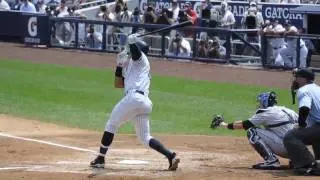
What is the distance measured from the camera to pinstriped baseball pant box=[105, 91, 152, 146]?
930cm

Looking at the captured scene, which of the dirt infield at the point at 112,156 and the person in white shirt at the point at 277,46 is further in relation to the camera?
the person in white shirt at the point at 277,46

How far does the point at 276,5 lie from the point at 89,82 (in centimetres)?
1050

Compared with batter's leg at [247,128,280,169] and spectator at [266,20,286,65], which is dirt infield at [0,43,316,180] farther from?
spectator at [266,20,286,65]

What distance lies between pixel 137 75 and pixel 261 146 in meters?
1.86

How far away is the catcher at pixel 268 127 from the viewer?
972cm

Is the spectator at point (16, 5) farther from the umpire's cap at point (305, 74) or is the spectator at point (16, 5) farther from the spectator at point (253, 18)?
the umpire's cap at point (305, 74)

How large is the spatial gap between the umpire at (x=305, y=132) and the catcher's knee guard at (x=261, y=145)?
0.43 m

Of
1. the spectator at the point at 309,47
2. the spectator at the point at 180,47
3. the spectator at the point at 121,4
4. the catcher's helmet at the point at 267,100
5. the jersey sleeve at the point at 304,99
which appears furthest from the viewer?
the spectator at the point at 121,4

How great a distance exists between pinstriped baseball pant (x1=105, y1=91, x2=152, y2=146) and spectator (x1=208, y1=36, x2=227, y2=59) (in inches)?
591

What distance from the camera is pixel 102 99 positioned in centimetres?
1736

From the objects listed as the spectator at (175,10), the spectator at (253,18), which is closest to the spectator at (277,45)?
the spectator at (253,18)

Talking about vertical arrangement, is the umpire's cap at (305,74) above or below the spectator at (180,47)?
above

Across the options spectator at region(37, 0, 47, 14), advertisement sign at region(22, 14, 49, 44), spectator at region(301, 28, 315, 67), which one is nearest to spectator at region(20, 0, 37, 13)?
advertisement sign at region(22, 14, 49, 44)

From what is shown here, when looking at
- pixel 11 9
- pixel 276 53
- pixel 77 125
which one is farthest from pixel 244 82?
pixel 11 9
